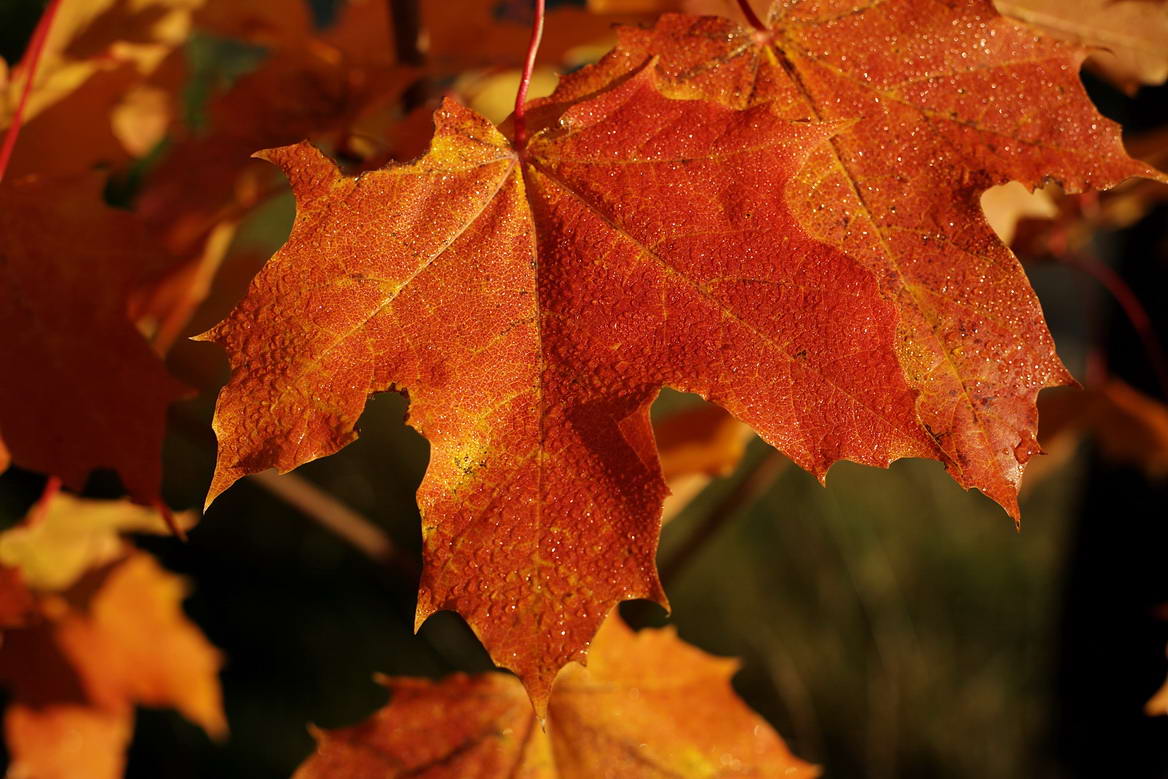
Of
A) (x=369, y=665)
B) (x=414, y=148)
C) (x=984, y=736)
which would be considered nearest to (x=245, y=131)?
(x=414, y=148)

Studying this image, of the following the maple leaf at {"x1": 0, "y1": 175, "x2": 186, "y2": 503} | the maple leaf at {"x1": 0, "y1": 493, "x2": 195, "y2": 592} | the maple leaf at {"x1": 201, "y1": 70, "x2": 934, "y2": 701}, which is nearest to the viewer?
the maple leaf at {"x1": 201, "y1": 70, "x2": 934, "y2": 701}

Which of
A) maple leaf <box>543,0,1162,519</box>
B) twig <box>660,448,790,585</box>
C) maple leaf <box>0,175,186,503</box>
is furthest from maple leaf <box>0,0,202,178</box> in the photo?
twig <box>660,448,790,585</box>

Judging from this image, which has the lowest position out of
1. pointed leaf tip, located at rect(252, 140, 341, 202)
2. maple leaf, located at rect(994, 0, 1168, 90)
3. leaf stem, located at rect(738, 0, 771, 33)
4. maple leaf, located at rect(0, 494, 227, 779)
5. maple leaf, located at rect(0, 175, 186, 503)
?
maple leaf, located at rect(0, 494, 227, 779)

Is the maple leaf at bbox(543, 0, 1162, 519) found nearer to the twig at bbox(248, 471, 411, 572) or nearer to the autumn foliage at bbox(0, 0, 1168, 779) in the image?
the autumn foliage at bbox(0, 0, 1168, 779)

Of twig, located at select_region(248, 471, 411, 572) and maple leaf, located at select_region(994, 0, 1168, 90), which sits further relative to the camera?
twig, located at select_region(248, 471, 411, 572)

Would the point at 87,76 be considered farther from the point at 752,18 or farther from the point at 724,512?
the point at 724,512

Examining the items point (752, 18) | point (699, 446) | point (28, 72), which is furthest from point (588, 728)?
point (28, 72)
